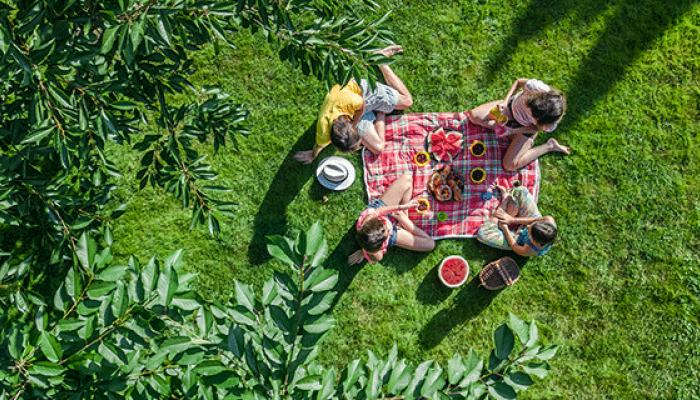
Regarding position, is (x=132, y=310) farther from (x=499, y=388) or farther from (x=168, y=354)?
(x=499, y=388)

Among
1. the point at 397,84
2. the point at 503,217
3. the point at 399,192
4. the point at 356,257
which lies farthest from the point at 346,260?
the point at 397,84

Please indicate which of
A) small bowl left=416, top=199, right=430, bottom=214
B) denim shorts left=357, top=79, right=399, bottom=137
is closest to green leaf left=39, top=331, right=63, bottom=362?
denim shorts left=357, top=79, right=399, bottom=137

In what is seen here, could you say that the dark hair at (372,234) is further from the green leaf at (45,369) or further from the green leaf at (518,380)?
the green leaf at (45,369)

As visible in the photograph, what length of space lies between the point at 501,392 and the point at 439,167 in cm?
325

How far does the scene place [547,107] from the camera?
14.2ft

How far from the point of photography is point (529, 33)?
17.6 ft

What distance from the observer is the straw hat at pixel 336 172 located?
5.00m

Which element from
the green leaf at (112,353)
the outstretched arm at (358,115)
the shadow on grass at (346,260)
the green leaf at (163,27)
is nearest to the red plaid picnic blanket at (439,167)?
the shadow on grass at (346,260)

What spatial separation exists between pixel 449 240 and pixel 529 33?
252cm

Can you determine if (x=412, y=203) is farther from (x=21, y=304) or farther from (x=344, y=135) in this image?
(x=21, y=304)

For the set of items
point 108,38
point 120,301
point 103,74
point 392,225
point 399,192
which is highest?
point 108,38

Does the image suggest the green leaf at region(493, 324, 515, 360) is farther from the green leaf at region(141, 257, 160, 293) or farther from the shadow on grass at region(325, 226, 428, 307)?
the shadow on grass at region(325, 226, 428, 307)

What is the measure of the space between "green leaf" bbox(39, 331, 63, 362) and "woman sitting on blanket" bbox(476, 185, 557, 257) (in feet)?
13.5

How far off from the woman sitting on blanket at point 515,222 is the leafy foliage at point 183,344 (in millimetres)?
2995
